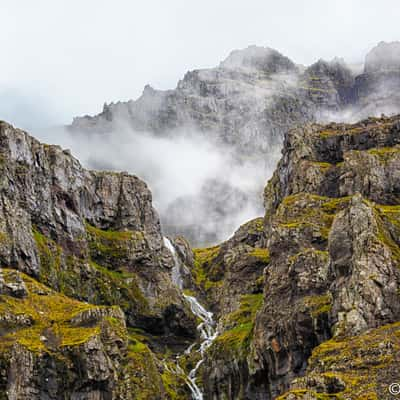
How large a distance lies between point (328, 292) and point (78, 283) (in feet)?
246

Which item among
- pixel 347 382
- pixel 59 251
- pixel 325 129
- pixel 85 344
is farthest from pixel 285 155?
pixel 347 382

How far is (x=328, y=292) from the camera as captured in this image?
90.1 meters

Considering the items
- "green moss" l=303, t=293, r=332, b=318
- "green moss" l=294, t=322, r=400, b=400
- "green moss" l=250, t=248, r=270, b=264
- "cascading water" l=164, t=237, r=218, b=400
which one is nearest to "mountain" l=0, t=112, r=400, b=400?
"green moss" l=294, t=322, r=400, b=400

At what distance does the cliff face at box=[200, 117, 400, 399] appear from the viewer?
6506cm

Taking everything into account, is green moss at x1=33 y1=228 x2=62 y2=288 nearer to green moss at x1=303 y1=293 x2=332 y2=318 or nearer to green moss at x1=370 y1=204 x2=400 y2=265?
green moss at x1=303 y1=293 x2=332 y2=318

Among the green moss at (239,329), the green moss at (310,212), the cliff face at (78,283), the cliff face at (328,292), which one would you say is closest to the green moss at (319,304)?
the cliff face at (328,292)

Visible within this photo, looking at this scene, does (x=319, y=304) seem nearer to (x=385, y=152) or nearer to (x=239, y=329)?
(x=239, y=329)

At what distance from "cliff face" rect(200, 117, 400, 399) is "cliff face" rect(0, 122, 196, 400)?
19283mm

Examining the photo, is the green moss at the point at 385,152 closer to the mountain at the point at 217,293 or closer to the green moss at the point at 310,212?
the mountain at the point at 217,293

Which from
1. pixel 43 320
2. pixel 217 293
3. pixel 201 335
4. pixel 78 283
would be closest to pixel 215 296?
pixel 217 293

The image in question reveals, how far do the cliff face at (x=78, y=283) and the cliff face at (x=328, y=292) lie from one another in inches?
759

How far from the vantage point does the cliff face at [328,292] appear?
65062 millimetres

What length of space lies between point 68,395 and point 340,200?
66.9 meters

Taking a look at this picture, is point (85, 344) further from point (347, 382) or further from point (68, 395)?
point (347, 382)
